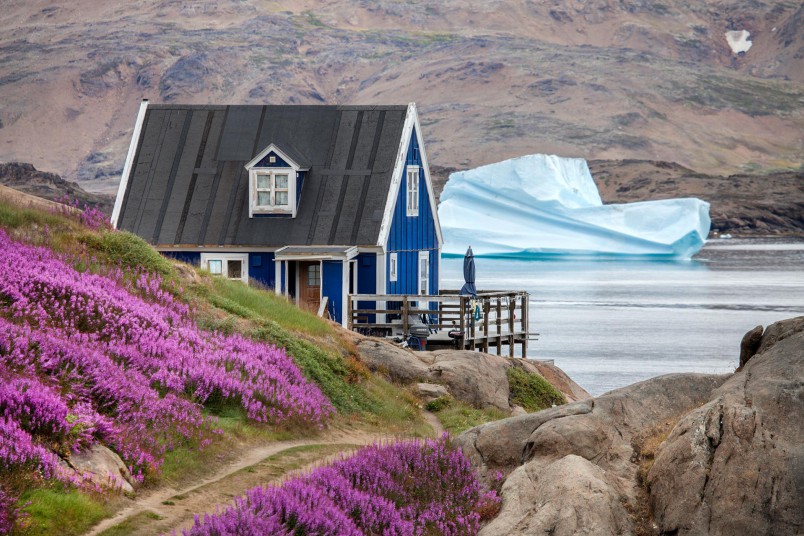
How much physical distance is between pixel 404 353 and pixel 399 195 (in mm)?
12099

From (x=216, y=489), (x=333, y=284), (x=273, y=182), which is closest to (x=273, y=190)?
(x=273, y=182)

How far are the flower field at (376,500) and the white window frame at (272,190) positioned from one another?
20.9 meters

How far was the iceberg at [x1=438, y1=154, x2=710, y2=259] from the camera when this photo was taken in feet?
292

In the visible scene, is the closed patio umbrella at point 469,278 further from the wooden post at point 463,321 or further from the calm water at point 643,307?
the calm water at point 643,307

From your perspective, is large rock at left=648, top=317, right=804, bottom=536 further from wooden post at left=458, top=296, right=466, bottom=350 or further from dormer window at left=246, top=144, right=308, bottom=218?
dormer window at left=246, top=144, right=308, bottom=218

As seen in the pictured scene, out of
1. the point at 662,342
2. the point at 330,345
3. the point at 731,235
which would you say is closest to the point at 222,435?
the point at 330,345

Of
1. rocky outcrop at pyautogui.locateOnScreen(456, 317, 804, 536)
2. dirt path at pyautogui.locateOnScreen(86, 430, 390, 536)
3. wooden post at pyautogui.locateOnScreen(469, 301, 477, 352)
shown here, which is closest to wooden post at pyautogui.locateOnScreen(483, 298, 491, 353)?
wooden post at pyautogui.locateOnScreen(469, 301, 477, 352)

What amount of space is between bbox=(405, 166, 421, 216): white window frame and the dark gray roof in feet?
4.59

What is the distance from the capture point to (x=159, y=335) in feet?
51.2

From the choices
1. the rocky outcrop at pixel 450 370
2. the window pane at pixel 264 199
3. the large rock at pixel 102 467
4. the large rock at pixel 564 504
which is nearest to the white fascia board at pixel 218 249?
the window pane at pixel 264 199

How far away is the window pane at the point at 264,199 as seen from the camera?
111ft

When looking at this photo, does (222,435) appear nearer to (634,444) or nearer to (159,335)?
(159,335)

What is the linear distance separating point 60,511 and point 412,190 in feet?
86.0

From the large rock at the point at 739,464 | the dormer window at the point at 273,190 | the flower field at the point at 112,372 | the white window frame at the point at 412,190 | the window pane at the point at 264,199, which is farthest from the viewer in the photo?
the white window frame at the point at 412,190
